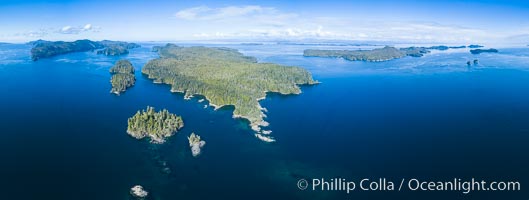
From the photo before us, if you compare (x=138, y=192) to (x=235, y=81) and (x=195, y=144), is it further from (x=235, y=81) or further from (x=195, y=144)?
(x=235, y=81)

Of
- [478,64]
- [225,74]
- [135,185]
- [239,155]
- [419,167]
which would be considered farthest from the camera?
[478,64]

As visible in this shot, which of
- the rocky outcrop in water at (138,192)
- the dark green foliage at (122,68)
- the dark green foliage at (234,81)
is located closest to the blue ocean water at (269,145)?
the rocky outcrop in water at (138,192)

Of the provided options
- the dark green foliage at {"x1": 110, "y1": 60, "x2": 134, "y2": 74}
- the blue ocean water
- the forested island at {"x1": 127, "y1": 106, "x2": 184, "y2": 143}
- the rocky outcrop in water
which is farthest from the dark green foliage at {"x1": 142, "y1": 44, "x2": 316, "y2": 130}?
the rocky outcrop in water

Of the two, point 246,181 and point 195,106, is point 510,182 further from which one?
point 195,106

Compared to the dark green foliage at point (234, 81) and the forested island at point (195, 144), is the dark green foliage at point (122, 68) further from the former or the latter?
the forested island at point (195, 144)

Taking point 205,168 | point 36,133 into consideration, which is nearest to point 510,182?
point 205,168
